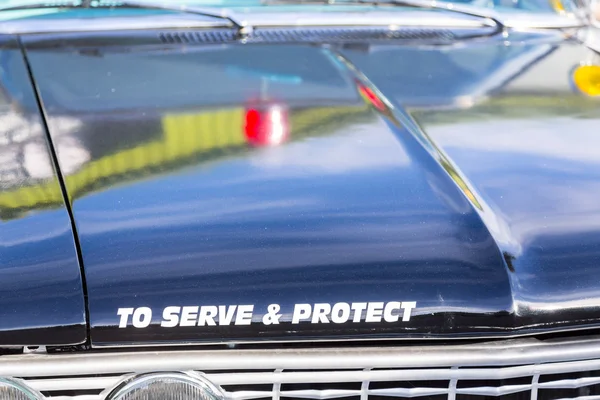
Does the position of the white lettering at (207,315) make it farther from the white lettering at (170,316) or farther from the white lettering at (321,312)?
the white lettering at (321,312)

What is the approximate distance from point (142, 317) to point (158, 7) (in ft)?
5.03

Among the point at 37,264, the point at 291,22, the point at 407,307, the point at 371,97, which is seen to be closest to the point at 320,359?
the point at 407,307

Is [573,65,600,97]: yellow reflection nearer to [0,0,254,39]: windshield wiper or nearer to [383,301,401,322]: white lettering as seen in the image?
[0,0,254,39]: windshield wiper

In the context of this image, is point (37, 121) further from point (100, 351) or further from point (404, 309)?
point (404, 309)

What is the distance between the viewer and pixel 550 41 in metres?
2.95

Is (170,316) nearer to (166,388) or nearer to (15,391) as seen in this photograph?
(166,388)

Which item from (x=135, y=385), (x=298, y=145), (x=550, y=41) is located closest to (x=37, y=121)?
(x=298, y=145)

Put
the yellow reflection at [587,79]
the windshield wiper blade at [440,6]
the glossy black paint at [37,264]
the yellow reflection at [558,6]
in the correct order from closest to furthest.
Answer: the glossy black paint at [37,264]
the yellow reflection at [587,79]
the windshield wiper blade at [440,6]
the yellow reflection at [558,6]

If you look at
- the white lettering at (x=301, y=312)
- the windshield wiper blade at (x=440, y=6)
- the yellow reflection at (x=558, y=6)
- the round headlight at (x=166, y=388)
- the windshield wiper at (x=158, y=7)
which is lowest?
the round headlight at (x=166, y=388)

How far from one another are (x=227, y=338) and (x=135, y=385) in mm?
178

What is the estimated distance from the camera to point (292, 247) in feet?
5.51

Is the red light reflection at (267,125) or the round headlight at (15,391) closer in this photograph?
the round headlight at (15,391)

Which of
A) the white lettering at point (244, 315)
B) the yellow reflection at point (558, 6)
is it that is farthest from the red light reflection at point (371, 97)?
the yellow reflection at point (558, 6)

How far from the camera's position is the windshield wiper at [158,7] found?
2.82 metres
